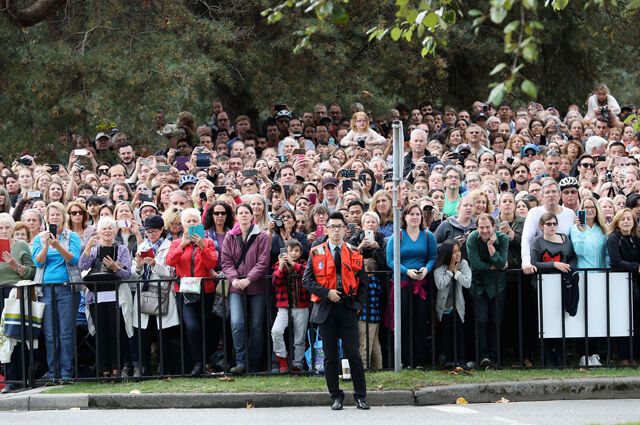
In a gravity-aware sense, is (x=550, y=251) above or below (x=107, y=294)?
above

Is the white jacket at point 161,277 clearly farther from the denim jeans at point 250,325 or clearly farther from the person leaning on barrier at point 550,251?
the person leaning on barrier at point 550,251

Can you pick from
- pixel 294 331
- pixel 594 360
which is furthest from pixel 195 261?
pixel 594 360

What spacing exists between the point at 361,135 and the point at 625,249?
24.6ft

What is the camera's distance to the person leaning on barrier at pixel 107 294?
47.0 ft

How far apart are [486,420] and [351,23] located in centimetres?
1464

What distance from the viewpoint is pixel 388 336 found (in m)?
14.5

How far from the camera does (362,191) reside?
1703cm

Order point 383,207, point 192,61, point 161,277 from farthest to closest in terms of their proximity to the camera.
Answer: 1. point 192,61
2. point 383,207
3. point 161,277

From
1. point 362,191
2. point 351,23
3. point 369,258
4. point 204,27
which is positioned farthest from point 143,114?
point 369,258

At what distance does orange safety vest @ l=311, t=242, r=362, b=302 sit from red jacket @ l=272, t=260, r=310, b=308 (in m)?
1.06

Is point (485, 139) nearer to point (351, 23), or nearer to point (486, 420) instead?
point (351, 23)

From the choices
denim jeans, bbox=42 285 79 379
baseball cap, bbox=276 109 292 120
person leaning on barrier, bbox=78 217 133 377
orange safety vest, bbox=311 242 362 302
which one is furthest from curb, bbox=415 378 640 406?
baseball cap, bbox=276 109 292 120

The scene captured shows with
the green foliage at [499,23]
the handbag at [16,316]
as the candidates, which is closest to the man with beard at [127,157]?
the handbag at [16,316]

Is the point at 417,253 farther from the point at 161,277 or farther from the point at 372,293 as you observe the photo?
the point at 161,277
